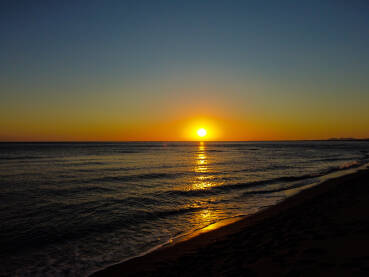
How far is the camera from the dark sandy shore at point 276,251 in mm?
5059

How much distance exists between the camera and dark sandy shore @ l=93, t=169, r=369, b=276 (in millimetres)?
5059

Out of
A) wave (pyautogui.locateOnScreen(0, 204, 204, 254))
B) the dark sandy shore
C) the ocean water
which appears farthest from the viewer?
wave (pyautogui.locateOnScreen(0, 204, 204, 254))

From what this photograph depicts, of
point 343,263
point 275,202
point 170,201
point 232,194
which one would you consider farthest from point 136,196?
point 343,263

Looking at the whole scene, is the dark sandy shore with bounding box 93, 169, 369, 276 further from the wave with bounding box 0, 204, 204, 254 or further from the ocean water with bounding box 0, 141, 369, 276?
the wave with bounding box 0, 204, 204, 254

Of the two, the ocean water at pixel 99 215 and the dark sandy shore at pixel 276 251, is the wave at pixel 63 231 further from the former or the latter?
the dark sandy shore at pixel 276 251

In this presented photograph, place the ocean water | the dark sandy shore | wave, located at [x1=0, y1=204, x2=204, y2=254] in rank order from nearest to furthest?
the dark sandy shore < the ocean water < wave, located at [x1=0, y1=204, x2=204, y2=254]

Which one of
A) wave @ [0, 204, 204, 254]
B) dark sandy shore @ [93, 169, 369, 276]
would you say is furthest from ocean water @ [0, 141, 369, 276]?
dark sandy shore @ [93, 169, 369, 276]

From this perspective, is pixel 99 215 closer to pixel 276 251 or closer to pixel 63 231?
pixel 63 231

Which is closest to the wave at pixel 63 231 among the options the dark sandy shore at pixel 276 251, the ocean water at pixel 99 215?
the ocean water at pixel 99 215

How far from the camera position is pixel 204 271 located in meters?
5.79

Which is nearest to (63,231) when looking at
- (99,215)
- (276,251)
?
(99,215)

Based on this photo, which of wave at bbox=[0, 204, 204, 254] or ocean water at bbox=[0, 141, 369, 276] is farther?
wave at bbox=[0, 204, 204, 254]

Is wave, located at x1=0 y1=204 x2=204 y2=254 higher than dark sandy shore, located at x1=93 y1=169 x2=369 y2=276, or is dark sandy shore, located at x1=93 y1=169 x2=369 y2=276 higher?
dark sandy shore, located at x1=93 y1=169 x2=369 y2=276

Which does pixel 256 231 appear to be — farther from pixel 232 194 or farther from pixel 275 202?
pixel 232 194
